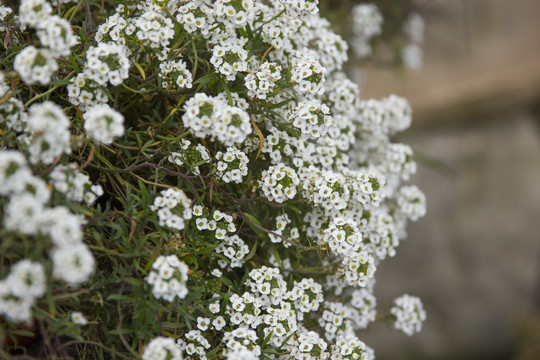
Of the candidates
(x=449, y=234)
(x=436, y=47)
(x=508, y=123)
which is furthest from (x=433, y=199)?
(x=436, y=47)

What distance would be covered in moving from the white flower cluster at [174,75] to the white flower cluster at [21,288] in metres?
0.58

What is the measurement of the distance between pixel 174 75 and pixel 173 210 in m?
0.37

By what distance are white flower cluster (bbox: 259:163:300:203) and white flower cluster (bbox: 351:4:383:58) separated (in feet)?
4.11

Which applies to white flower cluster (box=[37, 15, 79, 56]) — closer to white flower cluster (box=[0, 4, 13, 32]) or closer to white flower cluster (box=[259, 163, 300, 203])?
white flower cluster (box=[0, 4, 13, 32])

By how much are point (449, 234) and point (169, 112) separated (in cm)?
266

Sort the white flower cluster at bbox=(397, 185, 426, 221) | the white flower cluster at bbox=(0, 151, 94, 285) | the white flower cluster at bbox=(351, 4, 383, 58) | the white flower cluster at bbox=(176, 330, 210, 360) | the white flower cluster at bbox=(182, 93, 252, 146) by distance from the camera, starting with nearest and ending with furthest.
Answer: the white flower cluster at bbox=(0, 151, 94, 285)
the white flower cluster at bbox=(182, 93, 252, 146)
the white flower cluster at bbox=(176, 330, 210, 360)
the white flower cluster at bbox=(397, 185, 426, 221)
the white flower cluster at bbox=(351, 4, 383, 58)

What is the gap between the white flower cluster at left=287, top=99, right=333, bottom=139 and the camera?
133cm

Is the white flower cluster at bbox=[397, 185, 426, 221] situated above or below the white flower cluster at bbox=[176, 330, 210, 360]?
above

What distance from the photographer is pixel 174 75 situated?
1.30 m

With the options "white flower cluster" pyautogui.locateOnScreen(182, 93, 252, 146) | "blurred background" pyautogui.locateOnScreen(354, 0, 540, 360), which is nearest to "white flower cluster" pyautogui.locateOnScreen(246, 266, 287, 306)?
"white flower cluster" pyautogui.locateOnScreen(182, 93, 252, 146)

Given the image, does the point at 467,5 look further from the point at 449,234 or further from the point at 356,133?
the point at 356,133

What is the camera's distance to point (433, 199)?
3520 millimetres

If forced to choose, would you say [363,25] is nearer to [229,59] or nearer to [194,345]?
[229,59]

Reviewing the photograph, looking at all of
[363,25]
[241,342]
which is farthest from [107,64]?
[363,25]
